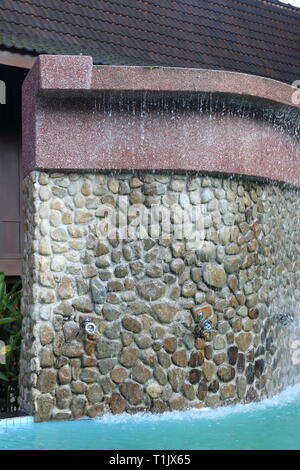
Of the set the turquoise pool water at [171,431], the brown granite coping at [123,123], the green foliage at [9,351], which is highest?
the brown granite coping at [123,123]

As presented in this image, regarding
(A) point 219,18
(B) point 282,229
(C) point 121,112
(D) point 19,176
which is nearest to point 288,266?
(B) point 282,229

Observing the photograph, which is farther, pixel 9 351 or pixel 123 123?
pixel 9 351

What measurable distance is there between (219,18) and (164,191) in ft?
22.6

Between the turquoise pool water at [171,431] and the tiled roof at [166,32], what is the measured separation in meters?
4.57

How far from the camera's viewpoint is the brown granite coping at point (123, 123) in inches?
261

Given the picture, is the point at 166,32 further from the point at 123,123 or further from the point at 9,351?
the point at 9,351

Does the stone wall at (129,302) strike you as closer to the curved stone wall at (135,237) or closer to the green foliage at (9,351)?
the curved stone wall at (135,237)

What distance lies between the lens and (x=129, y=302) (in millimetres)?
6816

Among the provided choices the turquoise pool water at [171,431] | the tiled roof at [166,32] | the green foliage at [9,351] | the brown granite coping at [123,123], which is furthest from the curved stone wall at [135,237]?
the tiled roof at [166,32]

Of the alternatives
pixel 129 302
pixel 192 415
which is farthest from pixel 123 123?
pixel 192 415

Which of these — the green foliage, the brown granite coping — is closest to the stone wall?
the brown granite coping

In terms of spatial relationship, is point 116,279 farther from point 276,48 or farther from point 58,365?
point 276,48

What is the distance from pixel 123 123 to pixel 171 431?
8.29 ft

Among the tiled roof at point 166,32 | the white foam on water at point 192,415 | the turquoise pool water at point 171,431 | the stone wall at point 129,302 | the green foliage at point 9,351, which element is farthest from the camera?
the tiled roof at point 166,32
